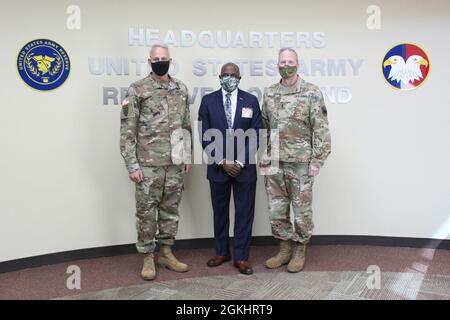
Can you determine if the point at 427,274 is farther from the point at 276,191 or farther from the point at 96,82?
the point at 96,82

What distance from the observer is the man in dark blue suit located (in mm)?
2691

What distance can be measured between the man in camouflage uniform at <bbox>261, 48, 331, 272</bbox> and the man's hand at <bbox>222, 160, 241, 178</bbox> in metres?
0.27

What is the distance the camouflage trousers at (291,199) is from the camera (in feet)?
9.00

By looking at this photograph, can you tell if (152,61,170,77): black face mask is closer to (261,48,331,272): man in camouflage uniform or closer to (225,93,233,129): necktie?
(225,93,233,129): necktie

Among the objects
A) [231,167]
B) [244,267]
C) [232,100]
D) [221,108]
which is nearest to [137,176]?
[231,167]

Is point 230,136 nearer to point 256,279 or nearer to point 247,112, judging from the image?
point 247,112

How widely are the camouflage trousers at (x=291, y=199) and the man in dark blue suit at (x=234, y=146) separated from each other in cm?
17

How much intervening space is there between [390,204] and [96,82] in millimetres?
2686

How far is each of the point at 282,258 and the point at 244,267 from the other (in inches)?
13.0

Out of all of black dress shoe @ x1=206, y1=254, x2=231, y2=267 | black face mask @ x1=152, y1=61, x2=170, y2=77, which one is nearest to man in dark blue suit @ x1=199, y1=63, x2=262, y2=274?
black dress shoe @ x1=206, y1=254, x2=231, y2=267

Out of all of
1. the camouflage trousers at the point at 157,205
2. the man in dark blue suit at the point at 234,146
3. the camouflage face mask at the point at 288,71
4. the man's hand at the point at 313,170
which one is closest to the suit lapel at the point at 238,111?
the man in dark blue suit at the point at 234,146

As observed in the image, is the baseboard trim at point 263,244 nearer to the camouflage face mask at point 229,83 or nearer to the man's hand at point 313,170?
the man's hand at point 313,170

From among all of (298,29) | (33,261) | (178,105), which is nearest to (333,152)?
(298,29)

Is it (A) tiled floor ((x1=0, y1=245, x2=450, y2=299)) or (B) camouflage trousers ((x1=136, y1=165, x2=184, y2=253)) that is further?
(B) camouflage trousers ((x1=136, y1=165, x2=184, y2=253))
